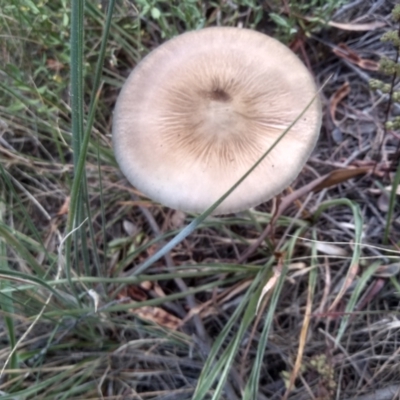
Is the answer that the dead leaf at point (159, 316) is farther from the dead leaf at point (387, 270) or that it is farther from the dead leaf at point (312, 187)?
the dead leaf at point (387, 270)

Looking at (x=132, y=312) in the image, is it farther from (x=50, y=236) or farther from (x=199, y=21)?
(x=199, y=21)

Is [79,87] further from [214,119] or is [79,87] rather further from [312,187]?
[312,187]

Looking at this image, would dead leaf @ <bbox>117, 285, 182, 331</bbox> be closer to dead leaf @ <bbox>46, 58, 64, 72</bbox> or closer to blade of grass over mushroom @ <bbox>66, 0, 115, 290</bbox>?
blade of grass over mushroom @ <bbox>66, 0, 115, 290</bbox>

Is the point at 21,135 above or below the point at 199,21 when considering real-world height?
below

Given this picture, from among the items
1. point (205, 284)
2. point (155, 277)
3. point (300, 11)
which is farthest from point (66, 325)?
point (300, 11)

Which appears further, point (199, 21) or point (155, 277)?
→ point (199, 21)

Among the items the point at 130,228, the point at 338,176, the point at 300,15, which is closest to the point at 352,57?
the point at 300,15

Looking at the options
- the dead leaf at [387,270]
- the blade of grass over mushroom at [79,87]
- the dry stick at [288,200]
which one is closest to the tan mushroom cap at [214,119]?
the blade of grass over mushroom at [79,87]
